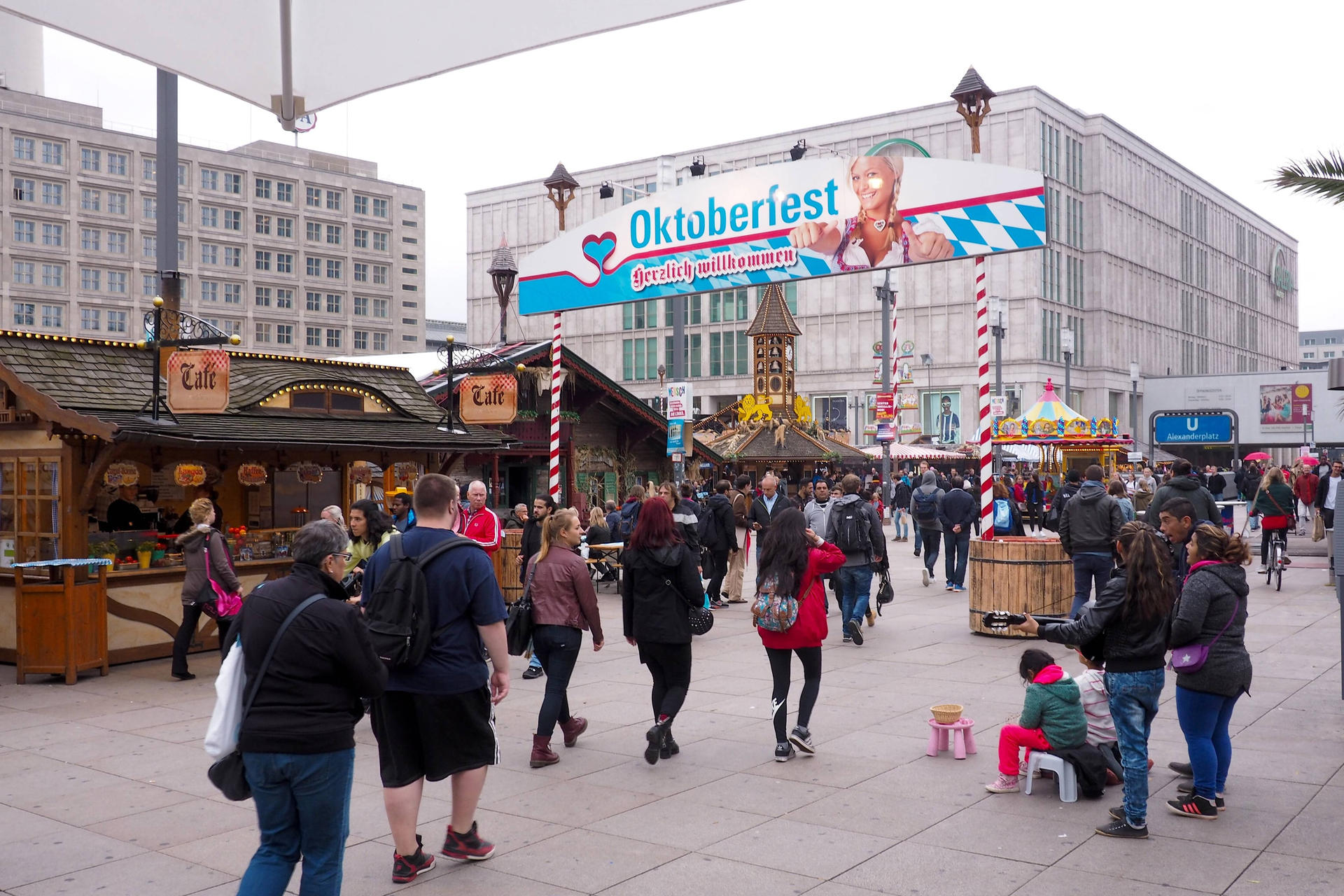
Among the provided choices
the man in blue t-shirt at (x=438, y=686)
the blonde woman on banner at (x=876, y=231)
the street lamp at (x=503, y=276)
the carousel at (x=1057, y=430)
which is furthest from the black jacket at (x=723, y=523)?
the carousel at (x=1057, y=430)

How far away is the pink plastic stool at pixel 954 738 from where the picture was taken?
7555mm

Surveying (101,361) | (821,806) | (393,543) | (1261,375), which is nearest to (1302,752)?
(821,806)

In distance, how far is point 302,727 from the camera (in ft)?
14.1

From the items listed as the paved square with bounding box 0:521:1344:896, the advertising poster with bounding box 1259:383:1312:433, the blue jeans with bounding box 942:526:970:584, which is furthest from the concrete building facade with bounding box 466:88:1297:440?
the paved square with bounding box 0:521:1344:896

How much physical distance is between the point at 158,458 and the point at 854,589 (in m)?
7.85

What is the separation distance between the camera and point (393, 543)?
548 centimetres

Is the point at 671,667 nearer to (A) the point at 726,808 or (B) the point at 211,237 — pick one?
(A) the point at 726,808

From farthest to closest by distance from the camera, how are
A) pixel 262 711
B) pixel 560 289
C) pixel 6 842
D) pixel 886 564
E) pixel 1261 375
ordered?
pixel 1261 375 < pixel 560 289 < pixel 886 564 < pixel 6 842 < pixel 262 711

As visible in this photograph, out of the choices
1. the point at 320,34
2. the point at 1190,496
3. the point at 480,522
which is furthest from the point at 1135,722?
the point at 1190,496

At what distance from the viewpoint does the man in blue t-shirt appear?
5410 mm

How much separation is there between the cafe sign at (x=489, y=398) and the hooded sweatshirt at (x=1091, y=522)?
7.64 m

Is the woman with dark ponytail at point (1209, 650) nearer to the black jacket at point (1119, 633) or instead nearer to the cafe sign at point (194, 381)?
the black jacket at point (1119, 633)

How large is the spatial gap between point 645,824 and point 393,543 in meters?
2.13

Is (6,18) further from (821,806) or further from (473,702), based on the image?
(821,806)
